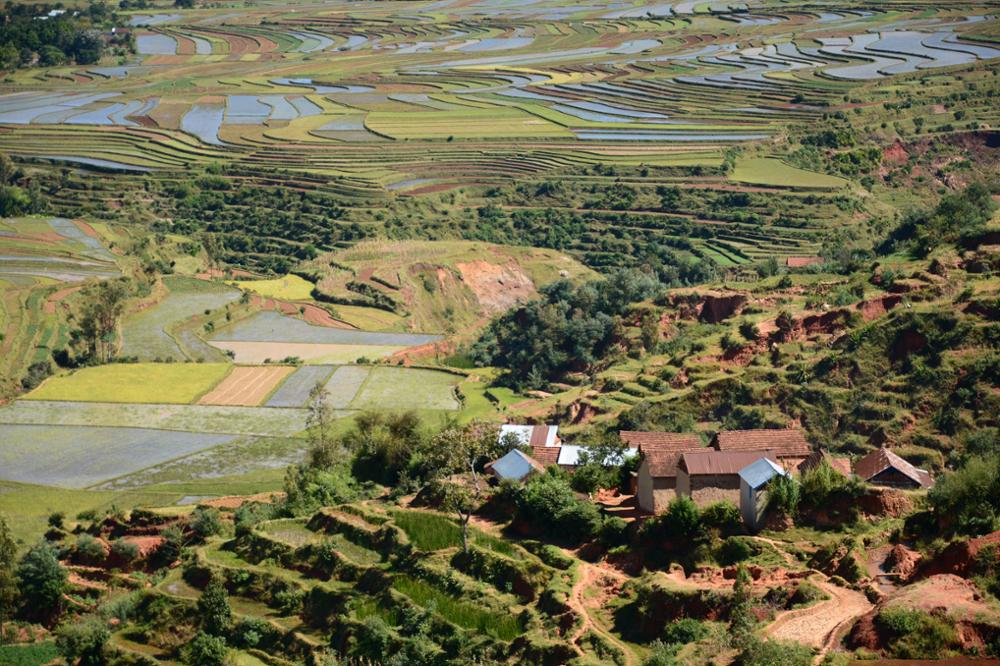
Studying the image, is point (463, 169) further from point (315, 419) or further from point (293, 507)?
point (293, 507)

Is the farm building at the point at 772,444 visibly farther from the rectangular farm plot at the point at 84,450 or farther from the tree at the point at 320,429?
the rectangular farm plot at the point at 84,450

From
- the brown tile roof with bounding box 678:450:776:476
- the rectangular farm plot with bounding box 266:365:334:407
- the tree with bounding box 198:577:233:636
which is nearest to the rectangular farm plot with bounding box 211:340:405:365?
the rectangular farm plot with bounding box 266:365:334:407

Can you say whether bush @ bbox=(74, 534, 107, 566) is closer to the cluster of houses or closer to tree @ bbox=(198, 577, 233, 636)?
tree @ bbox=(198, 577, 233, 636)

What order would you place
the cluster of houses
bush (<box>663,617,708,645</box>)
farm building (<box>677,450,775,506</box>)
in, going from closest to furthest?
bush (<box>663,617,708,645</box>) < the cluster of houses < farm building (<box>677,450,775,506</box>)

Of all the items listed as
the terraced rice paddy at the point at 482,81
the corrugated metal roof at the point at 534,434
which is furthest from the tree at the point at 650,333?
the terraced rice paddy at the point at 482,81

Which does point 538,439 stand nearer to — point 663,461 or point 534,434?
point 534,434

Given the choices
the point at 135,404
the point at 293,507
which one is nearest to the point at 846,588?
the point at 293,507
